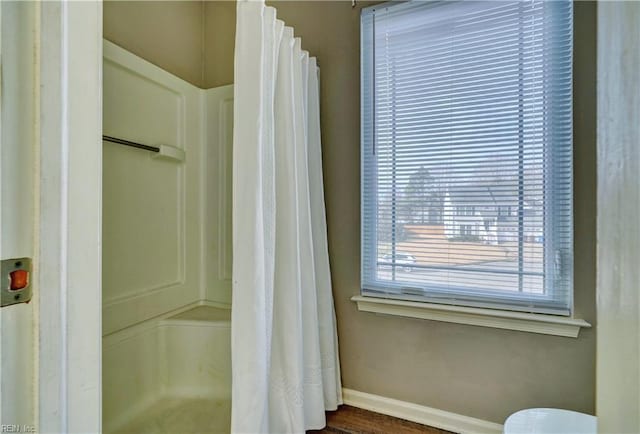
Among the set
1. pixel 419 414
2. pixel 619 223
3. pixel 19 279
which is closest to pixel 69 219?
pixel 19 279

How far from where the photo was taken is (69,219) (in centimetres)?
56

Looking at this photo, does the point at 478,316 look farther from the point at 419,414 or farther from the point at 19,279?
the point at 19,279

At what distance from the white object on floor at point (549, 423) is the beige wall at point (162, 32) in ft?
7.97

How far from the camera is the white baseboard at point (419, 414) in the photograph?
152 cm

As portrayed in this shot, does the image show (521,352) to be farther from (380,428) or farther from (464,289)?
(380,428)

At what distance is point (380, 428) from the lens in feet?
5.18

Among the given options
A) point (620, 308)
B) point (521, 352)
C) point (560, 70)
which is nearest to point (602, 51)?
point (620, 308)

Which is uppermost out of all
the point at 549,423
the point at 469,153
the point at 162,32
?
the point at 162,32

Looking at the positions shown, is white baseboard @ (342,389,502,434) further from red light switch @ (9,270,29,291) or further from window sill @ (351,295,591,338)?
red light switch @ (9,270,29,291)

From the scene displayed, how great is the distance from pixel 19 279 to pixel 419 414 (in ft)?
5.67

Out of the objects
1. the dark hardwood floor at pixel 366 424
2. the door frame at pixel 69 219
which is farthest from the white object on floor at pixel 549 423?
the door frame at pixel 69 219

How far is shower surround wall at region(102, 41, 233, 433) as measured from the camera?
5.24ft

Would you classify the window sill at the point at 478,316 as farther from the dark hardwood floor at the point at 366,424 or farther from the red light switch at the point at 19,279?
the red light switch at the point at 19,279

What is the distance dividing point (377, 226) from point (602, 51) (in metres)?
1.43
